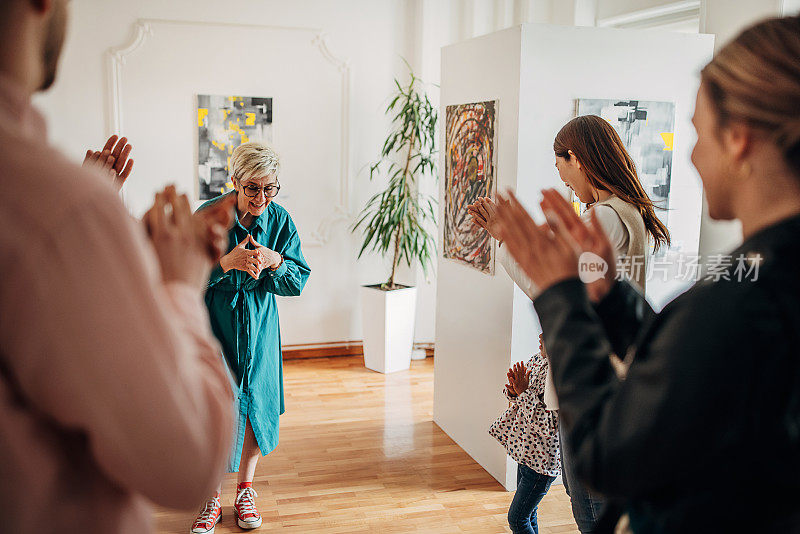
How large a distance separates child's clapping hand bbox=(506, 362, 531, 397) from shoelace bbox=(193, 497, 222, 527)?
1.34m

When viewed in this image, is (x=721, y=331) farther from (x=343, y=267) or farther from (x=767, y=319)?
(x=343, y=267)

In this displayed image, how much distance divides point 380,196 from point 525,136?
262 cm

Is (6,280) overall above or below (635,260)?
above

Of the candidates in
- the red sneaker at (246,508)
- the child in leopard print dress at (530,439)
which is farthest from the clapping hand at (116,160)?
the red sneaker at (246,508)

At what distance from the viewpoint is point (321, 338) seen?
5.73m

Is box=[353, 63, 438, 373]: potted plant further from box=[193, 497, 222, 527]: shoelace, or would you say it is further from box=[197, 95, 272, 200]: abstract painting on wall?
box=[193, 497, 222, 527]: shoelace

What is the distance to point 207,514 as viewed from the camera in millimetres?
2922

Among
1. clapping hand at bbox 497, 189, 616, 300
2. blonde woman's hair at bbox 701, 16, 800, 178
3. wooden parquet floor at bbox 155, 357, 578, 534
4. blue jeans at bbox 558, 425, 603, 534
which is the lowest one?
wooden parquet floor at bbox 155, 357, 578, 534

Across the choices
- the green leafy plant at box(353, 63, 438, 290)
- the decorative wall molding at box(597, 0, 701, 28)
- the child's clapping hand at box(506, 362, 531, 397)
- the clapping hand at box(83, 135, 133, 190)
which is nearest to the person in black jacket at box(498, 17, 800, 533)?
the clapping hand at box(83, 135, 133, 190)

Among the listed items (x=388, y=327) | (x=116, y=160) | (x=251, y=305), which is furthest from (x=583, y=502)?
(x=388, y=327)

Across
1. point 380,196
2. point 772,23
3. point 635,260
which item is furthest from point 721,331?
point 380,196

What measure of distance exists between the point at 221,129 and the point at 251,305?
272 cm

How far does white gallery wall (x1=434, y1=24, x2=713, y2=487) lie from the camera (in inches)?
124

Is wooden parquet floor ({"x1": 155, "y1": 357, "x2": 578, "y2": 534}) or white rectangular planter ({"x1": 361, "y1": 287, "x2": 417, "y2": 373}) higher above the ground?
white rectangular planter ({"x1": 361, "y1": 287, "x2": 417, "y2": 373})
